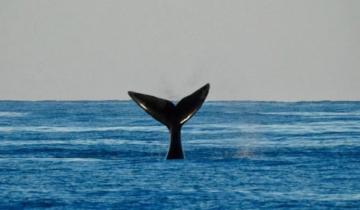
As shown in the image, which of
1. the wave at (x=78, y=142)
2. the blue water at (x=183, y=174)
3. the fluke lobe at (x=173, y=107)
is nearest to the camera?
the blue water at (x=183, y=174)

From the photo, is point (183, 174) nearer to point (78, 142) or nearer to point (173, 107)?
point (173, 107)

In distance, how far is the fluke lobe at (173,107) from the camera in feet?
132

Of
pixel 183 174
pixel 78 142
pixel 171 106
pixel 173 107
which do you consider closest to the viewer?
pixel 183 174

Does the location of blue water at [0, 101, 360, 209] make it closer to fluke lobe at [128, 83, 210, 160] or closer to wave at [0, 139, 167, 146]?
wave at [0, 139, 167, 146]

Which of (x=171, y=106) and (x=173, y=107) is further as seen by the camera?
(x=173, y=107)

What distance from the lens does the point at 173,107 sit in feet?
134

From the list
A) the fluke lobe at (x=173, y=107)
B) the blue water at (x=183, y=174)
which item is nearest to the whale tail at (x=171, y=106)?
the fluke lobe at (x=173, y=107)

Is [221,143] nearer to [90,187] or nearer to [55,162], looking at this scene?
[55,162]

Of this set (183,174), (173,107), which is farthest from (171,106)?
(183,174)

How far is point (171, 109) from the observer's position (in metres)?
40.7

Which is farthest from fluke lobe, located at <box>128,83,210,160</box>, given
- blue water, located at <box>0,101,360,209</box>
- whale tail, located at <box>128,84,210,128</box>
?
blue water, located at <box>0,101,360,209</box>

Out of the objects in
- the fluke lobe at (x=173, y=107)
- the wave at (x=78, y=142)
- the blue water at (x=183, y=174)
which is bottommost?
the wave at (x=78, y=142)

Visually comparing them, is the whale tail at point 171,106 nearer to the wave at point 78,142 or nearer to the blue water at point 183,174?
the blue water at point 183,174

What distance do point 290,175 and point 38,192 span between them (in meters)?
8.11
